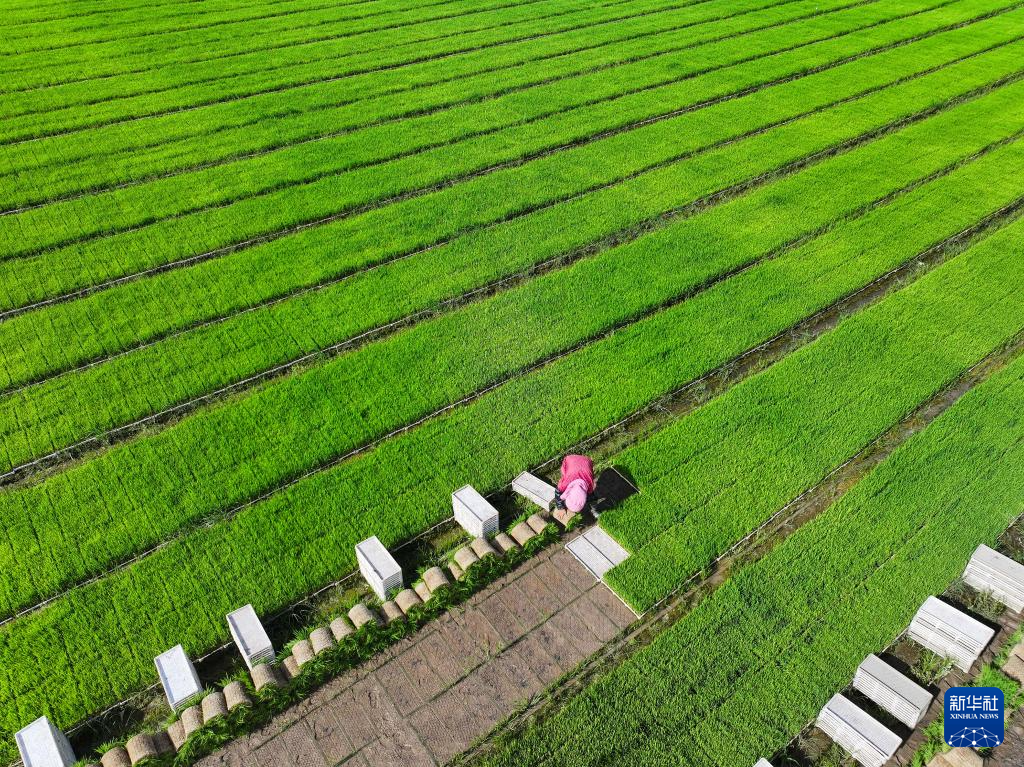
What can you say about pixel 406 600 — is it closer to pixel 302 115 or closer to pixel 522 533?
pixel 522 533

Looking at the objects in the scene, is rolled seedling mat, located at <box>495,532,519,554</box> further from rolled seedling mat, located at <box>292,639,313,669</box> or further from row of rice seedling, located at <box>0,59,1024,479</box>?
row of rice seedling, located at <box>0,59,1024,479</box>

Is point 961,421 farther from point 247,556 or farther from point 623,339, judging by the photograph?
point 247,556

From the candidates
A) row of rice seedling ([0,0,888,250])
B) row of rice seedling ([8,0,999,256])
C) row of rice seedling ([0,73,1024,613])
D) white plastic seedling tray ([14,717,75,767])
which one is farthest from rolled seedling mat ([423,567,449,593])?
row of rice seedling ([0,0,888,250])

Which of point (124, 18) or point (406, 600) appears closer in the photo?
point (406, 600)

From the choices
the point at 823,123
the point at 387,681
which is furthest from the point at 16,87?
the point at 823,123

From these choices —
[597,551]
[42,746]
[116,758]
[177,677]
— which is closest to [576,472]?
A: [597,551]

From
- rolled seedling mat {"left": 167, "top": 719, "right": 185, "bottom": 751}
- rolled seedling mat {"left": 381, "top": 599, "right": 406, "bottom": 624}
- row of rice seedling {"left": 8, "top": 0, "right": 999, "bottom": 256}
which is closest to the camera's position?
rolled seedling mat {"left": 167, "top": 719, "right": 185, "bottom": 751}
